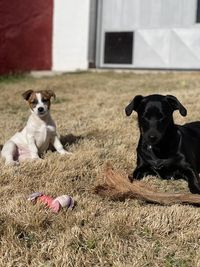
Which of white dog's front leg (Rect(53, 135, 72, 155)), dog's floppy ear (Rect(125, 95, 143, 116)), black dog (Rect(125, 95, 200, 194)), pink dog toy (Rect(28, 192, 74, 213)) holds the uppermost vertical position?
dog's floppy ear (Rect(125, 95, 143, 116))

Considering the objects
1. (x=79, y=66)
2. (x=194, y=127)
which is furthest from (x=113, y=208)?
(x=79, y=66)

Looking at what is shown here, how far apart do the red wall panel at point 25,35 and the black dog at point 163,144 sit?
1076cm

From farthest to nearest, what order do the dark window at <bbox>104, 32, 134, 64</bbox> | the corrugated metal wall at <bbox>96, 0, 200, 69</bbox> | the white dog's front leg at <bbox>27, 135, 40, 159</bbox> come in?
1. the dark window at <bbox>104, 32, 134, 64</bbox>
2. the corrugated metal wall at <bbox>96, 0, 200, 69</bbox>
3. the white dog's front leg at <bbox>27, 135, 40, 159</bbox>

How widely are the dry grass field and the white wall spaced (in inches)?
324

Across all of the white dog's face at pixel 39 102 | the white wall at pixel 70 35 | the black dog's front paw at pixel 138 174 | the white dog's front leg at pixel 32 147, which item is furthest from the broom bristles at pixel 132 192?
the white wall at pixel 70 35

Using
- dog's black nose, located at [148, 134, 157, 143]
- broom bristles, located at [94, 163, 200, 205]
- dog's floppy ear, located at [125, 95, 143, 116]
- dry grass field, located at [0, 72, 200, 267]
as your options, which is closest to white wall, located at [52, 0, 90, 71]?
dry grass field, located at [0, 72, 200, 267]

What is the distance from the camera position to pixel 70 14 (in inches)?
614

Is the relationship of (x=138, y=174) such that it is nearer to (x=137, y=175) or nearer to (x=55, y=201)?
(x=137, y=175)

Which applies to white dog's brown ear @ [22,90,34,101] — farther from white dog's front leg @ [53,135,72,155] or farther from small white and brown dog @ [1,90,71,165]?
white dog's front leg @ [53,135,72,155]

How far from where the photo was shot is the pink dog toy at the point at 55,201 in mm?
3877

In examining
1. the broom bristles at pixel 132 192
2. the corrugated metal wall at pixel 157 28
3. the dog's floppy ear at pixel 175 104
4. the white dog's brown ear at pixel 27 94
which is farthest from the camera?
the corrugated metal wall at pixel 157 28

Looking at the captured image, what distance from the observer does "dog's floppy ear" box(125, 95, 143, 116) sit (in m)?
4.82

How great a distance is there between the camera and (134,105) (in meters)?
4.84

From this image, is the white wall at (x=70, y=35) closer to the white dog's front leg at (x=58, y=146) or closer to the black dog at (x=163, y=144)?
the white dog's front leg at (x=58, y=146)
